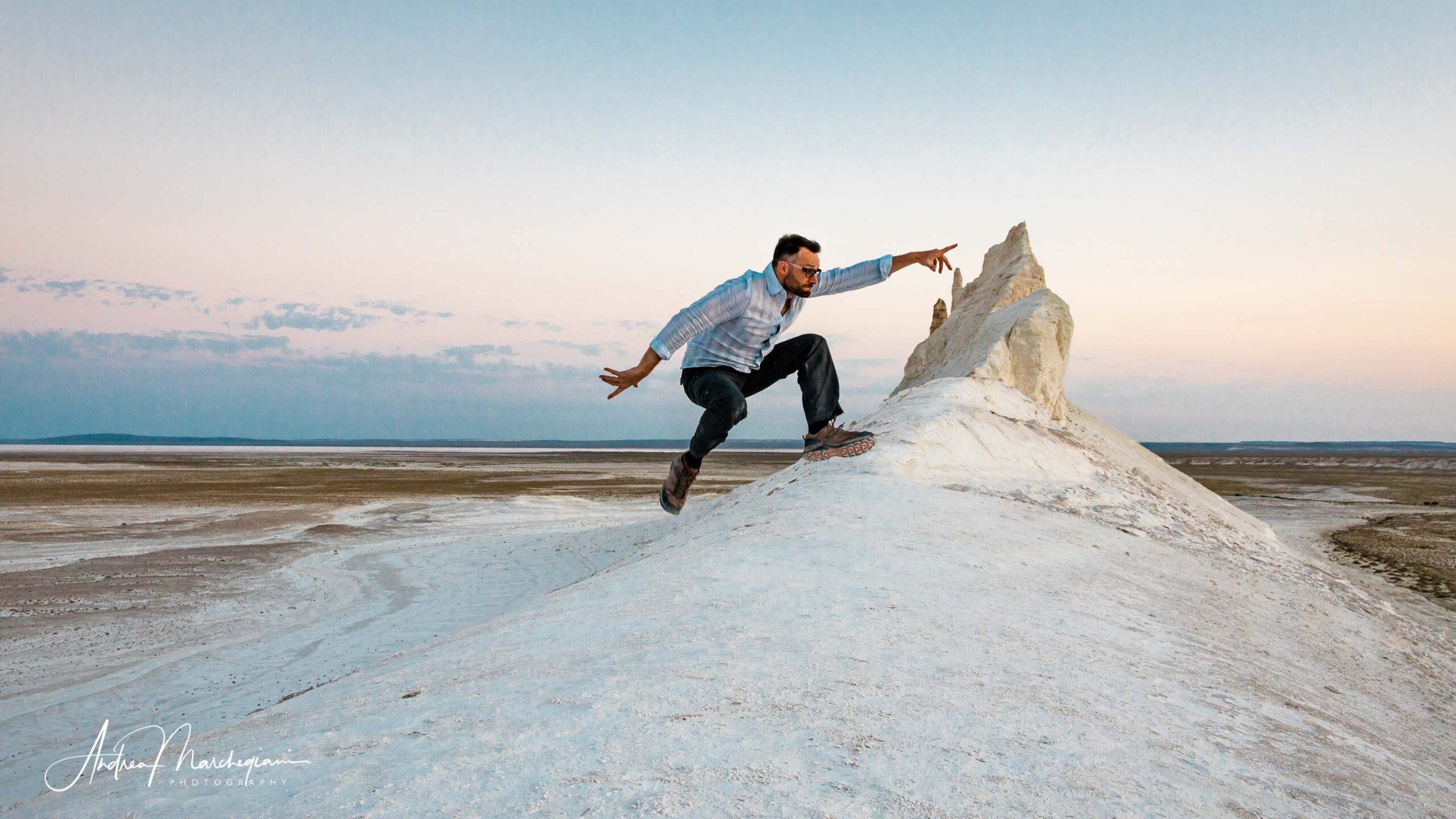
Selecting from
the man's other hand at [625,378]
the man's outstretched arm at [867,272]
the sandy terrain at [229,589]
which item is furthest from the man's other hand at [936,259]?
the sandy terrain at [229,589]

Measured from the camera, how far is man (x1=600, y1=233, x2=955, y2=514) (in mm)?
5293

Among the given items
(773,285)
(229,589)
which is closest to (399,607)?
(229,589)

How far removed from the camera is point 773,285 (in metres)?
5.48

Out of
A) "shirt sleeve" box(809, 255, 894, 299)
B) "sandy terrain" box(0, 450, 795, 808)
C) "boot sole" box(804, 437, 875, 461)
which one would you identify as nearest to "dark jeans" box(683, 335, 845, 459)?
"boot sole" box(804, 437, 875, 461)

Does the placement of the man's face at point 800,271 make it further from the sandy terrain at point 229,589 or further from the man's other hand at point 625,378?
the sandy terrain at point 229,589

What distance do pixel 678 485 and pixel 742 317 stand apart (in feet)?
5.47

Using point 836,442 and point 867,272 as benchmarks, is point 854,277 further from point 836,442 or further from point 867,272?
point 836,442

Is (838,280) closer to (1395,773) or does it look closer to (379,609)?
(1395,773)

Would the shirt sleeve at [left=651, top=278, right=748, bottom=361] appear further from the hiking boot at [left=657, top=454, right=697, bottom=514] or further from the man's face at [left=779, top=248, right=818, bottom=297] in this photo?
the hiking boot at [left=657, top=454, right=697, bottom=514]

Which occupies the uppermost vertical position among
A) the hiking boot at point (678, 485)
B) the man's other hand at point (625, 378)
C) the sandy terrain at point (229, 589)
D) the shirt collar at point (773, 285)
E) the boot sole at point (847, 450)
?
the shirt collar at point (773, 285)

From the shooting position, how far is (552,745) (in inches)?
88.3

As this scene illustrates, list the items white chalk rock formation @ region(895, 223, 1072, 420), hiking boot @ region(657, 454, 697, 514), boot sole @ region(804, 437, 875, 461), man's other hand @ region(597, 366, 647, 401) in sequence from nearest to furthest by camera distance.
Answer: man's other hand @ region(597, 366, 647, 401) → hiking boot @ region(657, 454, 697, 514) → boot sole @ region(804, 437, 875, 461) → white chalk rock formation @ region(895, 223, 1072, 420)

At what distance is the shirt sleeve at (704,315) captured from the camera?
5.14 metres

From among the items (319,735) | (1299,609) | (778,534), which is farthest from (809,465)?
(319,735)
